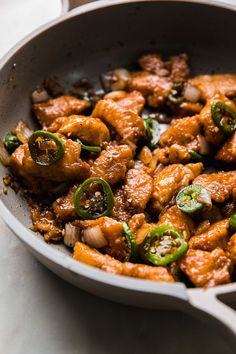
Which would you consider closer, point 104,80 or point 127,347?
point 127,347

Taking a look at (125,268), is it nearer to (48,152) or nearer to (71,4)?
(48,152)

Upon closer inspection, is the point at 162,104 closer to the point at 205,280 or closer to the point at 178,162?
the point at 178,162

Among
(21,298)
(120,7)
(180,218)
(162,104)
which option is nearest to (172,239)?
(180,218)


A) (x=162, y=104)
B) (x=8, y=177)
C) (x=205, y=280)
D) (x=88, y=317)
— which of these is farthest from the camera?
(x=162, y=104)

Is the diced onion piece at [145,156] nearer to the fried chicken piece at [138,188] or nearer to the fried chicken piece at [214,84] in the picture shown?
the fried chicken piece at [138,188]

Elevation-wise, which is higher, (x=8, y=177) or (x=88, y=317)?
(x=8, y=177)

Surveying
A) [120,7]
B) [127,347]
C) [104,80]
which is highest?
[120,7]
